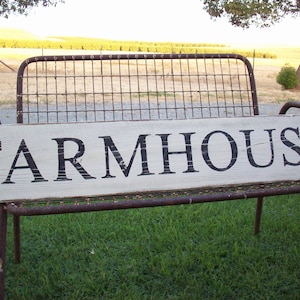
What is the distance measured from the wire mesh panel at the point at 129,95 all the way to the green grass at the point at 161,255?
0.70 m

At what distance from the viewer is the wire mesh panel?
8.08 ft

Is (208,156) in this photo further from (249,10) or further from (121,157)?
(249,10)

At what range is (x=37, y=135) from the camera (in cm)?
188

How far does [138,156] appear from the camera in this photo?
6.30 feet

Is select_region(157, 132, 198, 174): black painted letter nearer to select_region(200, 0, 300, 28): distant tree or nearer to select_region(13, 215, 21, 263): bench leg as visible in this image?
select_region(13, 215, 21, 263): bench leg

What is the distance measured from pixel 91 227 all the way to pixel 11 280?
76 centimetres

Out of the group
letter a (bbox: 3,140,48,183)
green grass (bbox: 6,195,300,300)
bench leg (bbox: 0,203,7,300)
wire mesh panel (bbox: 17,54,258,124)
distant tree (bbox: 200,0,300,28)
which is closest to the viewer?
bench leg (bbox: 0,203,7,300)

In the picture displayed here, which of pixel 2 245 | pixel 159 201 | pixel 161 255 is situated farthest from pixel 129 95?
pixel 2 245

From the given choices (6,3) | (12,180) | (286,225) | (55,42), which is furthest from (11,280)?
(55,42)

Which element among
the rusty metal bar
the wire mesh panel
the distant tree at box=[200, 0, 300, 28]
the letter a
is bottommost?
the rusty metal bar

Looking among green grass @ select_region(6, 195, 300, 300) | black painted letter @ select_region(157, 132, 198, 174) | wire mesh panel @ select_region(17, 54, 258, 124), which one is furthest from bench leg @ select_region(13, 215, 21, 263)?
black painted letter @ select_region(157, 132, 198, 174)

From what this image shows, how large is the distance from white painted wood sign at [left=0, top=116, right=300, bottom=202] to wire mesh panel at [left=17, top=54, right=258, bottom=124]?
32 cm

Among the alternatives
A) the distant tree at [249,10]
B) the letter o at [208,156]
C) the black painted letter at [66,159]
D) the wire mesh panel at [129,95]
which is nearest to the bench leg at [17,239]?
the wire mesh panel at [129,95]

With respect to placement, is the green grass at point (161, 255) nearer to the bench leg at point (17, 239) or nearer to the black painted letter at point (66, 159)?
the bench leg at point (17, 239)
